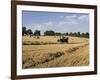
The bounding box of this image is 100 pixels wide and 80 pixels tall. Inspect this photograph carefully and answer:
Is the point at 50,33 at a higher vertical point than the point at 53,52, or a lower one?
higher

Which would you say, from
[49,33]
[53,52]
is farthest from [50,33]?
[53,52]

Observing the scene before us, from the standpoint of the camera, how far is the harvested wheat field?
204cm

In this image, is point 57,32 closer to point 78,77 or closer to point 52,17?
point 52,17

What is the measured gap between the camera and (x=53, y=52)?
2119 millimetres

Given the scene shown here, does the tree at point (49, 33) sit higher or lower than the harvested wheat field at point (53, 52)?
higher

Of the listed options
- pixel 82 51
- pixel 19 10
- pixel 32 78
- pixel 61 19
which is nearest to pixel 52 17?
pixel 61 19

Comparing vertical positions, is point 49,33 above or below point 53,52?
above

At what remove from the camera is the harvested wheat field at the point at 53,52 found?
2.04 meters

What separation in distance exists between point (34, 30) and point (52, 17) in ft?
0.74

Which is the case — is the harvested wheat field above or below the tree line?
below

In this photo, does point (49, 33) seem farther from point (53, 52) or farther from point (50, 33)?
point (53, 52)

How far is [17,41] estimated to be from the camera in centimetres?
199

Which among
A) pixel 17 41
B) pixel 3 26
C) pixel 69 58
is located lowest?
pixel 69 58

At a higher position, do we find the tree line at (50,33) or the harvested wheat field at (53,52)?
the tree line at (50,33)
